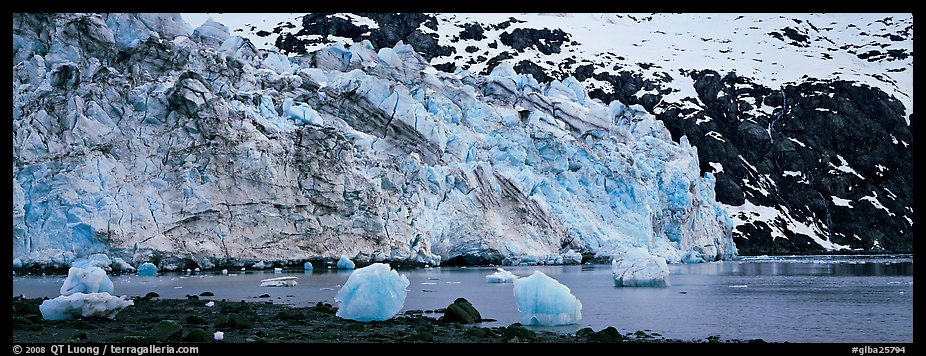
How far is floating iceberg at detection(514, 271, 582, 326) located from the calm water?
10.7 inches

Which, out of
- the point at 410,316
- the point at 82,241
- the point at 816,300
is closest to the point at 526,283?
the point at 410,316

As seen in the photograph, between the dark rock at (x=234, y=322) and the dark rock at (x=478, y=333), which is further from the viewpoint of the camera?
→ the dark rock at (x=234, y=322)

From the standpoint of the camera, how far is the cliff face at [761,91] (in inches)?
2616

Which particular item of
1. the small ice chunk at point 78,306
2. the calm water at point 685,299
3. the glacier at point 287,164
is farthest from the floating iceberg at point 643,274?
the small ice chunk at point 78,306

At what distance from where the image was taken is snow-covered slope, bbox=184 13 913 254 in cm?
6675

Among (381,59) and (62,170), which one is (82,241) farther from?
(381,59)

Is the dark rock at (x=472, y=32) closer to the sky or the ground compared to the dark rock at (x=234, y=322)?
closer to the sky

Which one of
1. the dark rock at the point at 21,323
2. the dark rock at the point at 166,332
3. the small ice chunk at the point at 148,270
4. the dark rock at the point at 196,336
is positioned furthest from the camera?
the small ice chunk at the point at 148,270

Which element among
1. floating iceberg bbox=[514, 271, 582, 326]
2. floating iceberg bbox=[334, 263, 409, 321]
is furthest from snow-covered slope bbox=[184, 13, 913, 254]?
floating iceberg bbox=[334, 263, 409, 321]

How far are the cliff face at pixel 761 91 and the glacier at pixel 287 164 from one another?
30.5m

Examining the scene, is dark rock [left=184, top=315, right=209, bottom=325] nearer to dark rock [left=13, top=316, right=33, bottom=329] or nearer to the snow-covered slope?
dark rock [left=13, top=316, right=33, bottom=329]

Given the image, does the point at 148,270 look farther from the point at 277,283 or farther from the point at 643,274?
the point at 643,274

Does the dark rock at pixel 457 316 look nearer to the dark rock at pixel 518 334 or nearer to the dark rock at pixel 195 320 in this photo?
the dark rock at pixel 518 334

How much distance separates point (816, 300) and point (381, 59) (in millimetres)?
26941
